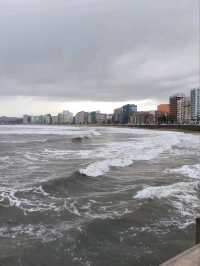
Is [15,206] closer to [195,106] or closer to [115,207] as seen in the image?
[115,207]

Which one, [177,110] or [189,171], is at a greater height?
[177,110]

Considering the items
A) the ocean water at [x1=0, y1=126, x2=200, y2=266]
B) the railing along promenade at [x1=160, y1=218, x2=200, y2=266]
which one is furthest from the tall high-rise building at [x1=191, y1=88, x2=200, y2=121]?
the railing along promenade at [x1=160, y1=218, x2=200, y2=266]

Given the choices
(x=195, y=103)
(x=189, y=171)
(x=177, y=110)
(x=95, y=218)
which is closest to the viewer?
(x=95, y=218)

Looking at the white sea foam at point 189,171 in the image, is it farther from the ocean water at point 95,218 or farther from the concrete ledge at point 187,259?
the concrete ledge at point 187,259

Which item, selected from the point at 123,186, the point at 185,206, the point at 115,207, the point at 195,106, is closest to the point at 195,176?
the point at 123,186

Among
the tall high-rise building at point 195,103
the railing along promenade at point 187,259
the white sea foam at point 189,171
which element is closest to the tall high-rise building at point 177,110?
the tall high-rise building at point 195,103

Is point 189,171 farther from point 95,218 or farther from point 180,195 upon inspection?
point 95,218

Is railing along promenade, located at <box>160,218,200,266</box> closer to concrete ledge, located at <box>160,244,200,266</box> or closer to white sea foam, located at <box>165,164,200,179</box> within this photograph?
concrete ledge, located at <box>160,244,200,266</box>

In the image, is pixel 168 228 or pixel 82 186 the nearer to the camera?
pixel 168 228

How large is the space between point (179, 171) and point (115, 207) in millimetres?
6950

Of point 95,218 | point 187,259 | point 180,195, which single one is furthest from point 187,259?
point 180,195

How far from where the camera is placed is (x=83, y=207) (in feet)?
26.9

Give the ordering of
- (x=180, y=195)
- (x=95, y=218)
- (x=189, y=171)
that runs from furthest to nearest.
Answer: (x=189, y=171) < (x=180, y=195) < (x=95, y=218)

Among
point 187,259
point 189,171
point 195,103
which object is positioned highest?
point 195,103
